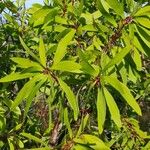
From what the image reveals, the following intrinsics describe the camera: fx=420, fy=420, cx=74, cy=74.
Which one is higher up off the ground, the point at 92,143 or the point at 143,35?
the point at 143,35

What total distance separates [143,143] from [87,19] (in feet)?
2.52

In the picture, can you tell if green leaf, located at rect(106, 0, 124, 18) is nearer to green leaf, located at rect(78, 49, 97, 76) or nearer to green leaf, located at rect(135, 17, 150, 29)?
green leaf, located at rect(135, 17, 150, 29)

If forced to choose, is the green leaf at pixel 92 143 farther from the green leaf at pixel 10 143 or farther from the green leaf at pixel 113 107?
the green leaf at pixel 10 143

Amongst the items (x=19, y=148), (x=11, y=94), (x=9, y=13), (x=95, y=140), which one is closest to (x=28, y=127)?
(x=11, y=94)

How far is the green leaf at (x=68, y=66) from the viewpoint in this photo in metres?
1.73

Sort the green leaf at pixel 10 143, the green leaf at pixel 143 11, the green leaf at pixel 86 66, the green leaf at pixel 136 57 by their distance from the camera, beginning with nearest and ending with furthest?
the green leaf at pixel 86 66 → the green leaf at pixel 143 11 → the green leaf at pixel 136 57 → the green leaf at pixel 10 143

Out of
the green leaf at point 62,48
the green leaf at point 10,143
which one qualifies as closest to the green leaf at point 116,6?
the green leaf at point 62,48

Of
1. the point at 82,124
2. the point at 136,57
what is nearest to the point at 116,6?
the point at 136,57

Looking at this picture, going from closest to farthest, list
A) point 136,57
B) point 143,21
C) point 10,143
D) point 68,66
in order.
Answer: point 68,66 < point 143,21 < point 136,57 < point 10,143

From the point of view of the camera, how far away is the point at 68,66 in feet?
5.71

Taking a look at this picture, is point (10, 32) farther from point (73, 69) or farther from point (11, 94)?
point (73, 69)

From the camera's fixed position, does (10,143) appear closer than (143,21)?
No

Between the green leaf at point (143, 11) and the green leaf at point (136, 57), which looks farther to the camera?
the green leaf at point (136, 57)

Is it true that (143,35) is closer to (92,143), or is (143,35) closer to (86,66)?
(86,66)
